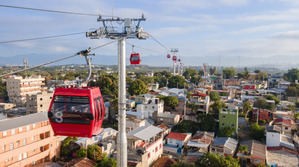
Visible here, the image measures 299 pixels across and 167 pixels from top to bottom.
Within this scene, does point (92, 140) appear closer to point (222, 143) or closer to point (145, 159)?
point (145, 159)

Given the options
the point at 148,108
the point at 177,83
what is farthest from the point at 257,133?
the point at 177,83

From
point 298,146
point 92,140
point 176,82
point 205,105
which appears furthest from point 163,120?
point 176,82

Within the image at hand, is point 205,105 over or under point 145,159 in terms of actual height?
over

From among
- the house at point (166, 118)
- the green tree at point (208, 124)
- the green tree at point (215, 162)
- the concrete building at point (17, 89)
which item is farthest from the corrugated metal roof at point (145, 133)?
the concrete building at point (17, 89)

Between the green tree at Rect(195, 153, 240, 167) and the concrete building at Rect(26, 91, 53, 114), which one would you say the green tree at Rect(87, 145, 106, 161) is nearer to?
the green tree at Rect(195, 153, 240, 167)

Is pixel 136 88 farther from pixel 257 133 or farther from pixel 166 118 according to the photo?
pixel 257 133

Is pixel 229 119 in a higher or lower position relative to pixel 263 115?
higher
